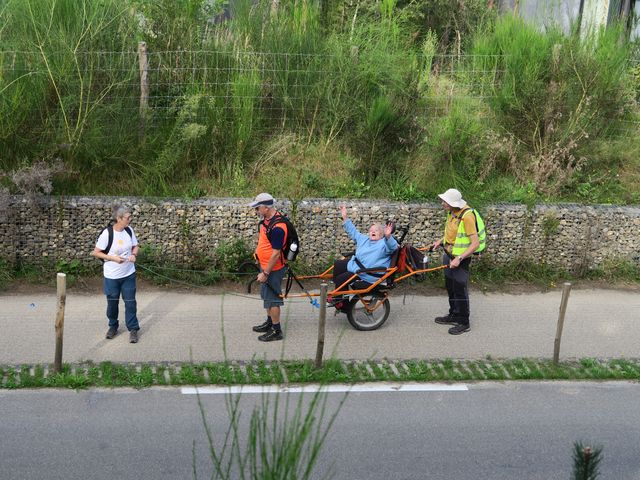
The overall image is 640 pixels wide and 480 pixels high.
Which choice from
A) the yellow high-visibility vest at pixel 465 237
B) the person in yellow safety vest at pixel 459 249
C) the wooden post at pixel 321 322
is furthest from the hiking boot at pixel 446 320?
the wooden post at pixel 321 322

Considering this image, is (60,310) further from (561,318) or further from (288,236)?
(561,318)

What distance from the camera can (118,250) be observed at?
8648 millimetres

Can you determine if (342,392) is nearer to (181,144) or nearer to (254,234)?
(254,234)

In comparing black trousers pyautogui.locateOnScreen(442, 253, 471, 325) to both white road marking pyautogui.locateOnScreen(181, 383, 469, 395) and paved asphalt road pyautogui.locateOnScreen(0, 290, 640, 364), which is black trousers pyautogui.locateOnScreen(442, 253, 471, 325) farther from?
white road marking pyautogui.locateOnScreen(181, 383, 469, 395)

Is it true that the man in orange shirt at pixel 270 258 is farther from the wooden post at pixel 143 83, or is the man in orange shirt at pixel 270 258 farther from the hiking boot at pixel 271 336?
the wooden post at pixel 143 83

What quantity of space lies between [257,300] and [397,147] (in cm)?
355

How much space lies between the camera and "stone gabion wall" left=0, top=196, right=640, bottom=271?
10.6m

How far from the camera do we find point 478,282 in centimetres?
1125

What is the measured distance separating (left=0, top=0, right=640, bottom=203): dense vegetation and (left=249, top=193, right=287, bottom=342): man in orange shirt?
2.56 meters

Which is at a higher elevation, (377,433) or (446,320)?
(446,320)

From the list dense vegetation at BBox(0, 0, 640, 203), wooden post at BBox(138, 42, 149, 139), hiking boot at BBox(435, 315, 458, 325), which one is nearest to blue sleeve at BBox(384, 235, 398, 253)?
hiking boot at BBox(435, 315, 458, 325)

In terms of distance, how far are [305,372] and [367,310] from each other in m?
1.51

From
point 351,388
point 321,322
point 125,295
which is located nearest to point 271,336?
point 321,322

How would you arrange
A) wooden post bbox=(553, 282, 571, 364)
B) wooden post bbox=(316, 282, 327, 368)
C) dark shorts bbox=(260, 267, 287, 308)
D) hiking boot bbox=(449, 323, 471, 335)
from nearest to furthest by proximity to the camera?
wooden post bbox=(316, 282, 327, 368)
wooden post bbox=(553, 282, 571, 364)
dark shorts bbox=(260, 267, 287, 308)
hiking boot bbox=(449, 323, 471, 335)
